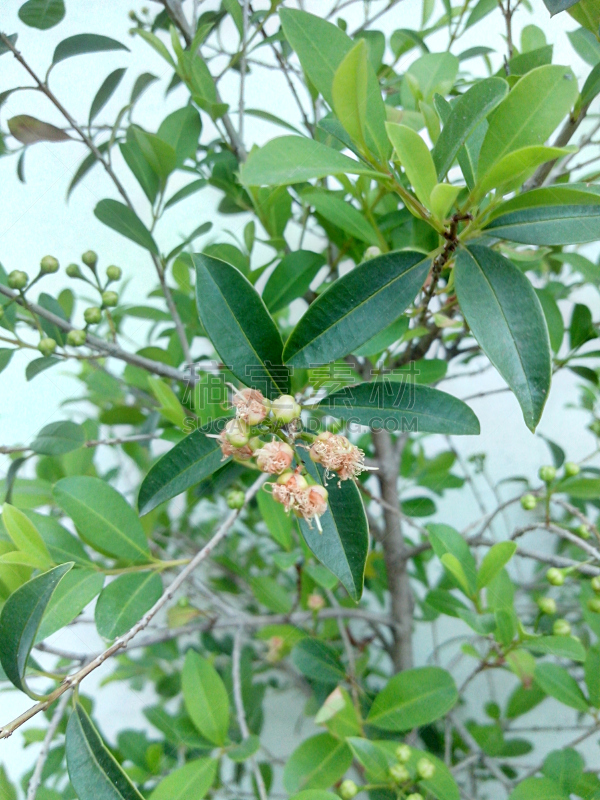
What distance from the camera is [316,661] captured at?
0.67 metres

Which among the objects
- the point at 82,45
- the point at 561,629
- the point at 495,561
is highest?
the point at 82,45

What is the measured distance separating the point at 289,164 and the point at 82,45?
1.46 feet

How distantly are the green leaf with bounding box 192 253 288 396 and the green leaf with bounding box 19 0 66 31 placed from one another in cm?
42

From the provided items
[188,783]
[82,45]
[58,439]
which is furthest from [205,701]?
[82,45]

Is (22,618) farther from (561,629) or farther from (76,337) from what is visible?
(561,629)

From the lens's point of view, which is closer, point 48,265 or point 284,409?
point 284,409

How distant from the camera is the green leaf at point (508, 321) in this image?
0.35 meters

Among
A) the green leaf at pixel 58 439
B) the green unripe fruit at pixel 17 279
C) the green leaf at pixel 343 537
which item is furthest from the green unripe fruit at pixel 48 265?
the green leaf at pixel 343 537

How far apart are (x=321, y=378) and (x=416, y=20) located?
2.06ft

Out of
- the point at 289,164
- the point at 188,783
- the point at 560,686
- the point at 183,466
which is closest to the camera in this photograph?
the point at 289,164

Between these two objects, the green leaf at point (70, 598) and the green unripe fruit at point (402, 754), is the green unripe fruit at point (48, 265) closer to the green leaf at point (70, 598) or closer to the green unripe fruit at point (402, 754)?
the green leaf at point (70, 598)

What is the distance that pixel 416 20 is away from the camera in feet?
2.68

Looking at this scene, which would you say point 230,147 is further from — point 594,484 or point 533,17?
point 594,484

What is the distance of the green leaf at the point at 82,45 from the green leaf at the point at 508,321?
49 cm
